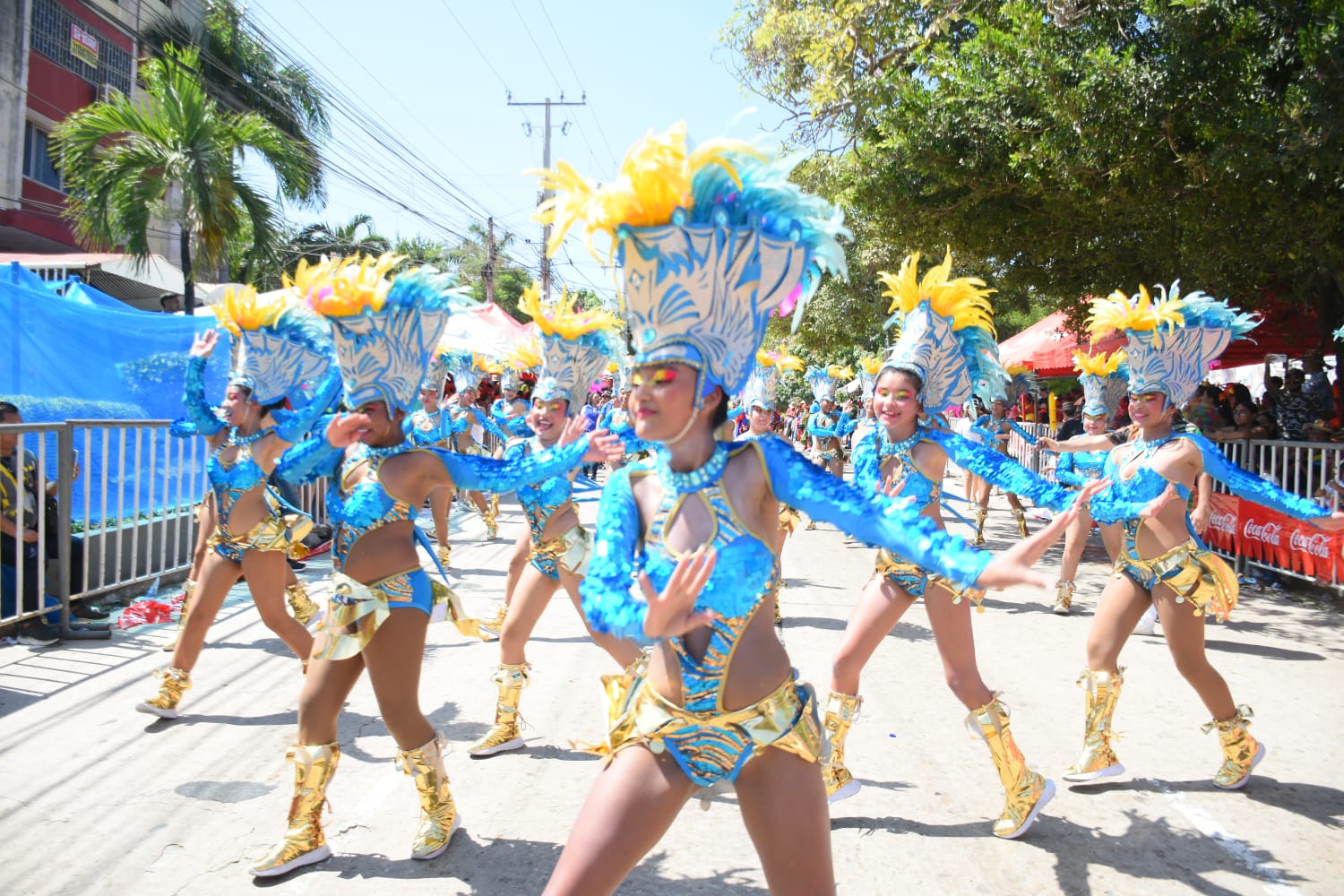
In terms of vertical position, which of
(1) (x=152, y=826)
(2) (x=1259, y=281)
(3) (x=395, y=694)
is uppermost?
(2) (x=1259, y=281)

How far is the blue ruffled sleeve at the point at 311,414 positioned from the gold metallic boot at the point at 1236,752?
4.92 m

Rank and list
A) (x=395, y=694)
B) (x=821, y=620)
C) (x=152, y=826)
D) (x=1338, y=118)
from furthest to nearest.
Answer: (x=821, y=620), (x=1338, y=118), (x=152, y=826), (x=395, y=694)

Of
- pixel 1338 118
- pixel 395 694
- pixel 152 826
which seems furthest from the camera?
pixel 1338 118

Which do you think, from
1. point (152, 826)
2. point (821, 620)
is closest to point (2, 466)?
point (152, 826)

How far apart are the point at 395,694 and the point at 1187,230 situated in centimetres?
1016

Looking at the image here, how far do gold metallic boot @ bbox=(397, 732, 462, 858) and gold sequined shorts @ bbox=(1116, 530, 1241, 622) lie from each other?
140 inches

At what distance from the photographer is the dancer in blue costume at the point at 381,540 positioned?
147 inches

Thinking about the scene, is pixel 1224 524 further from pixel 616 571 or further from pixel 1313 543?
pixel 616 571

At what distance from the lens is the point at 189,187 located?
1530 cm

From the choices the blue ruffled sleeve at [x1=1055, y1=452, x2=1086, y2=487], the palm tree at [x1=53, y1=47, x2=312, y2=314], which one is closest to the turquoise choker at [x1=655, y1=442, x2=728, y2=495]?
the blue ruffled sleeve at [x1=1055, y1=452, x2=1086, y2=487]

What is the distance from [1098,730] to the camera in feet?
15.7

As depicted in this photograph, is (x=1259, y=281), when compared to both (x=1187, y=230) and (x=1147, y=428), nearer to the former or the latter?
(x=1187, y=230)

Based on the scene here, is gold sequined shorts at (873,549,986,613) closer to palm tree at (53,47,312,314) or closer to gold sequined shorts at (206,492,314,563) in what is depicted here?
gold sequined shorts at (206,492,314,563)

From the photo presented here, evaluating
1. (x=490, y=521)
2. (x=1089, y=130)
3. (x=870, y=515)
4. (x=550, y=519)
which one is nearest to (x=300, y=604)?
(x=550, y=519)
